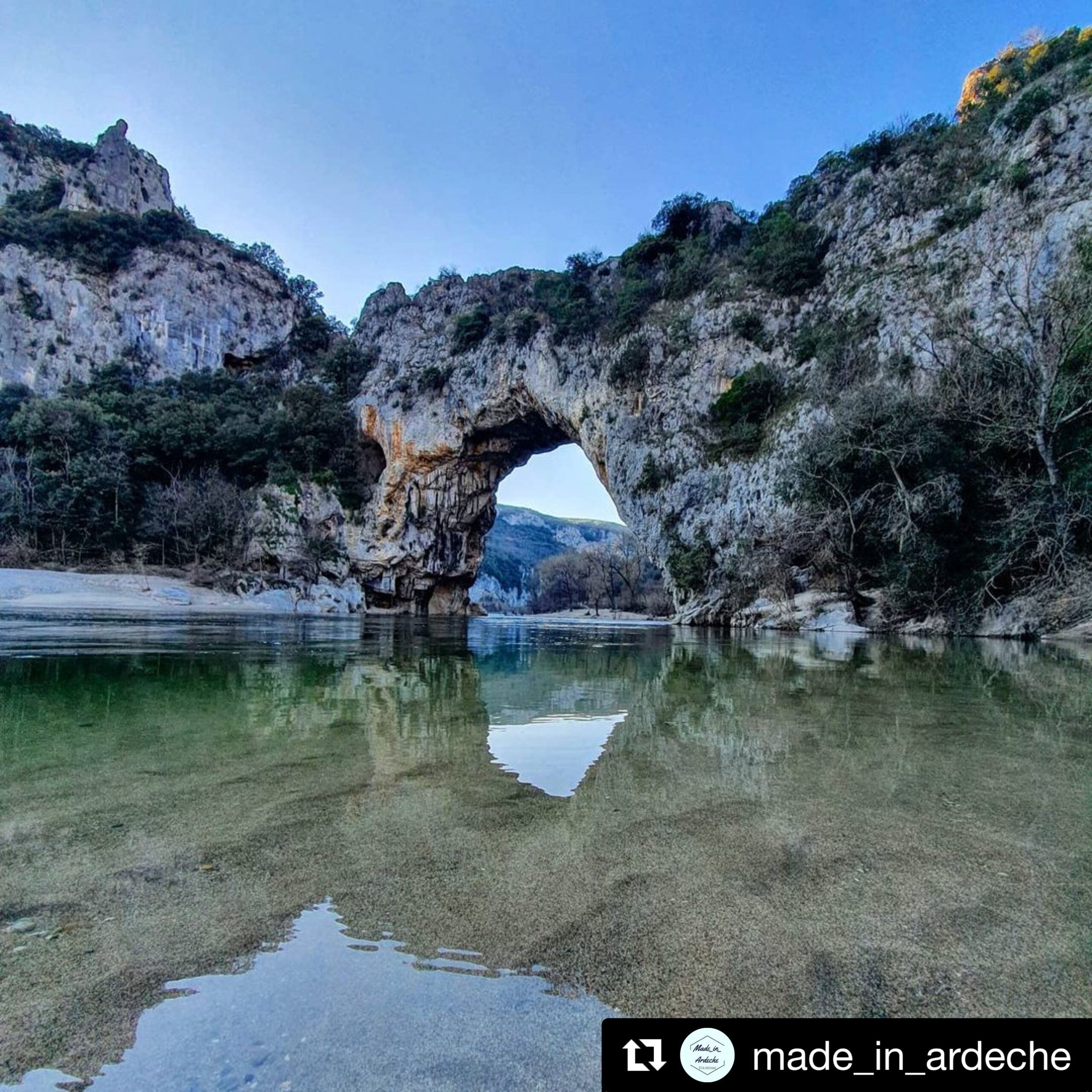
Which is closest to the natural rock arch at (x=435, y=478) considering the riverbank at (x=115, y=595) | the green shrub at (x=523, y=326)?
→ the green shrub at (x=523, y=326)

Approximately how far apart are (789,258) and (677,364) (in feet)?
17.7

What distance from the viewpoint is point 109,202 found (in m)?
41.0

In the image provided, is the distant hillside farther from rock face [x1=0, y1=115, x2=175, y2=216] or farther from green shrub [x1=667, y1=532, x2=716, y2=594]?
rock face [x1=0, y1=115, x2=175, y2=216]

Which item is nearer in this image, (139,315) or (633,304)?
(633,304)

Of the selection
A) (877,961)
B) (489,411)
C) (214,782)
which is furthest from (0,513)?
(877,961)

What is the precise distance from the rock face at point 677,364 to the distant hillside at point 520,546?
3282 centimetres

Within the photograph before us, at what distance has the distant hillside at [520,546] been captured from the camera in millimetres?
79875

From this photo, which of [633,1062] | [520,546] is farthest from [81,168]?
[520,546]

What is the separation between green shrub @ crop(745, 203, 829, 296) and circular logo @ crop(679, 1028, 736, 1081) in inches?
980

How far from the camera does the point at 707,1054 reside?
2.67 feet

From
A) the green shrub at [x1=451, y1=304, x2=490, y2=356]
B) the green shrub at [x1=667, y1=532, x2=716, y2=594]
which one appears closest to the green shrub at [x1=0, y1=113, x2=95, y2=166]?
the green shrub at [x1=451, y1=304, x2=490, y2=356]

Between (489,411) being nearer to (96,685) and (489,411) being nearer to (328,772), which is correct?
(96,685)

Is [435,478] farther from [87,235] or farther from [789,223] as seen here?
[87,235]

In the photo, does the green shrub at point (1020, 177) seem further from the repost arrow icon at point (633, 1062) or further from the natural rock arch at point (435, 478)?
the repost arrow icon at point (633, 1062)
